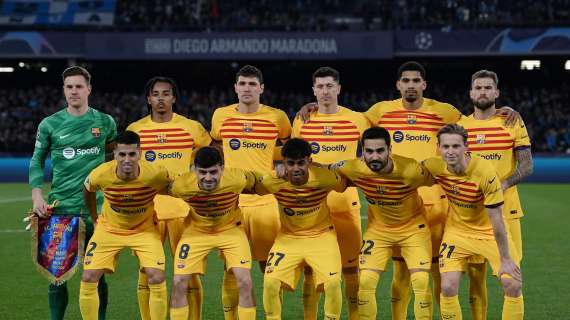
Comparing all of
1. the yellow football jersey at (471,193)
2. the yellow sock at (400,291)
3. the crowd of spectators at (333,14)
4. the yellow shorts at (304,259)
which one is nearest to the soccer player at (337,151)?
the yellow sock at (400,291)

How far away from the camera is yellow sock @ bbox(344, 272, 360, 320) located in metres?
7.16

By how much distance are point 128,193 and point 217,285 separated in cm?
342

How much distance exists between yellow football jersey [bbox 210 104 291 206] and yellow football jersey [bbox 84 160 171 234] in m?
0.90

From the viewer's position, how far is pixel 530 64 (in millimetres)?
32094

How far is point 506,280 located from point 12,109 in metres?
28.7

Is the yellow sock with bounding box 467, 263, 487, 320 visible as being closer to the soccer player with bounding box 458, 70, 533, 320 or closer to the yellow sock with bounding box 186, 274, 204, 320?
the soccer player with bounding box 458, 70, 533, 320

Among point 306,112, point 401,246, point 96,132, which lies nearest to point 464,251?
point 401,246

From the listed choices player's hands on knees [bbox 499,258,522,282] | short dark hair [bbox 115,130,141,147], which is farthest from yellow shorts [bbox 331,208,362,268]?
short dark hair [bbox 115,130,141,147]

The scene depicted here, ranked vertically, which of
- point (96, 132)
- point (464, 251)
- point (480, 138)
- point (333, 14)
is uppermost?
point (333, 14)

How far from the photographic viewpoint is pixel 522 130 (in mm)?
6988

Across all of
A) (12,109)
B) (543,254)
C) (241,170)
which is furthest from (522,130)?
(12,109)

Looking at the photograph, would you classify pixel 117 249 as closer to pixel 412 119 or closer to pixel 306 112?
pixel 306 112

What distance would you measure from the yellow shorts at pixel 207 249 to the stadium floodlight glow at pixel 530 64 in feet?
89.4

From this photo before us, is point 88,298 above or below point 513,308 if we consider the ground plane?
above
